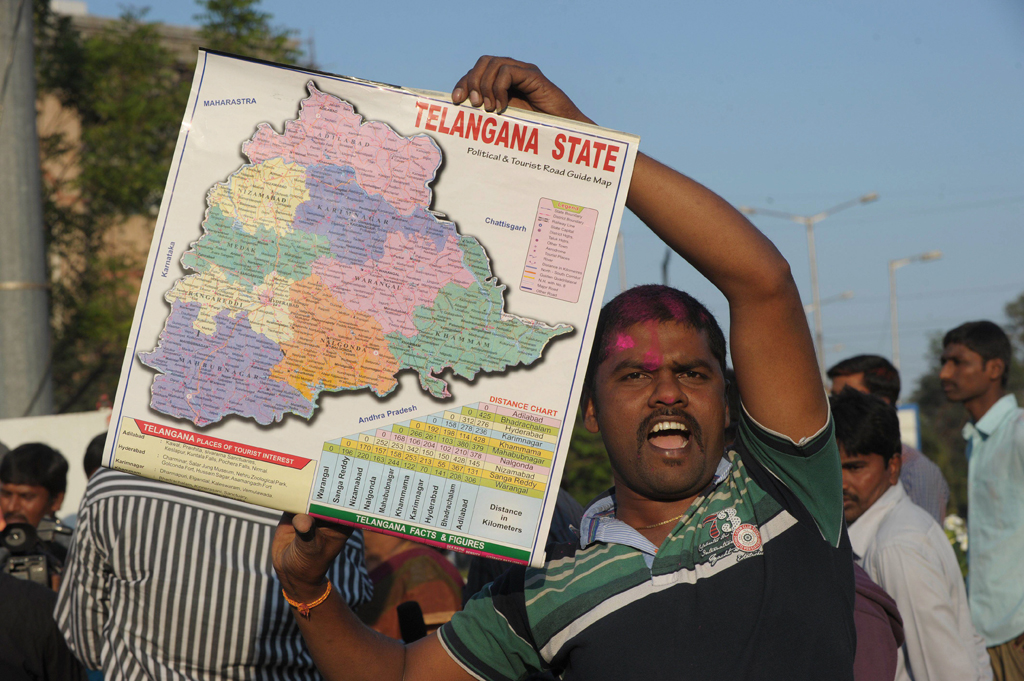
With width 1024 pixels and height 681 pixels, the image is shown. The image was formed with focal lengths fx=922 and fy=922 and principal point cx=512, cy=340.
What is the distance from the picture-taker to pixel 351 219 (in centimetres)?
188

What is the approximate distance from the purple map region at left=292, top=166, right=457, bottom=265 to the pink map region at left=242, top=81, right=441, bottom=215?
18mm

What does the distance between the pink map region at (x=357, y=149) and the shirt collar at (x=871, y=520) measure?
94.2 inches

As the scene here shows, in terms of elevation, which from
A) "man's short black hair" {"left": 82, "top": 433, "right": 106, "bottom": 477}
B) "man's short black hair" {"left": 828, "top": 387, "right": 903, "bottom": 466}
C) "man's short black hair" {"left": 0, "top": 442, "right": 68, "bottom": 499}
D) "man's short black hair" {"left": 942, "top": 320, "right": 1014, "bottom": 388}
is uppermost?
"man's short black hair" {"left": 942, "top": 320, "right": 1014, "bottom": 388}

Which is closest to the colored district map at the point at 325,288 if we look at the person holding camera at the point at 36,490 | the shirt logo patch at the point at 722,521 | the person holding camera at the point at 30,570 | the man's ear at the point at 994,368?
the shirt logo patch at the point at 722,521

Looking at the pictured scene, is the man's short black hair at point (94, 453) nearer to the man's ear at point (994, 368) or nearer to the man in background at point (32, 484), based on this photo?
the man in background at point (32, 484)

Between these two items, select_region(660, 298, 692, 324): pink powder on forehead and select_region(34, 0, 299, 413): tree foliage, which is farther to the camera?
select_region(34, 0, 299, 413): tree foliage

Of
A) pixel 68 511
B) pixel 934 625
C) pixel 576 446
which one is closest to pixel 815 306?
pixel 576 446

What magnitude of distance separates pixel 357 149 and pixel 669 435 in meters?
0.93

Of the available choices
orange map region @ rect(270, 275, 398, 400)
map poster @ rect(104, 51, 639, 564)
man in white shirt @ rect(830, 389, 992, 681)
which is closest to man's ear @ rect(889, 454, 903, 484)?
man in white shirt @ rect(830, 389, 992, 681)

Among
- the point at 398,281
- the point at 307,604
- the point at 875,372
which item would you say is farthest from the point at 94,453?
the point at 875,372

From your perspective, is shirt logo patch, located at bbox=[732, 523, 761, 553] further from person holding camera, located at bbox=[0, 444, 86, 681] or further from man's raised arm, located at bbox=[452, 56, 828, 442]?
person holding camera, located at bbox=[0, 444, 86, 681]

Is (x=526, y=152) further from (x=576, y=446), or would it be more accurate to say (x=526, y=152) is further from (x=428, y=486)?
(x=576, y=446)

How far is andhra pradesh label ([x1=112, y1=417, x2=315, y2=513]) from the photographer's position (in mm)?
1864

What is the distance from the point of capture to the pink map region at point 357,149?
74.0 inches
